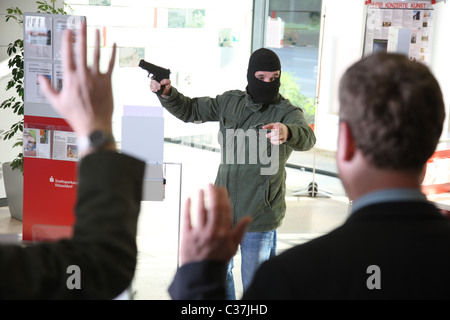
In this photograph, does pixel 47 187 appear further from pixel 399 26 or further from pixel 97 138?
pixel 97 138

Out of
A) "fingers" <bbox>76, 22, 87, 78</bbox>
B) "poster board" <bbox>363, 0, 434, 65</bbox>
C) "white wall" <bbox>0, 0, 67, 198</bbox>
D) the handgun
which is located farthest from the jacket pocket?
"white wall" <bbox>0, 0, 67, 198</bbox>

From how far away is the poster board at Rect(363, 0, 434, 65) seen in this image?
6.48 metres

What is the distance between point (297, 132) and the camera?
11.3 feet

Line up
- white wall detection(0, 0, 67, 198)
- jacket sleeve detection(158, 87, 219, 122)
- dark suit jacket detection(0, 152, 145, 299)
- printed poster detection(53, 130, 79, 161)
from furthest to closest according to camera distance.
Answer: white wall detection(0, 0, 67, 198) < printed poster detection(53, 130, 79, 161) < jacket sleeve detection(158, 87, 219, 122) < dark suit jacket detection(0, 152, 145, 299)

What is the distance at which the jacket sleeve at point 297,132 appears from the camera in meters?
3.43

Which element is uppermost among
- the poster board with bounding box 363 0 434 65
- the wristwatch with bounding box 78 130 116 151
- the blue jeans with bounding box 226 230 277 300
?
the poster board with bounding box 363 0 434 65

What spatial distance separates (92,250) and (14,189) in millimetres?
5831

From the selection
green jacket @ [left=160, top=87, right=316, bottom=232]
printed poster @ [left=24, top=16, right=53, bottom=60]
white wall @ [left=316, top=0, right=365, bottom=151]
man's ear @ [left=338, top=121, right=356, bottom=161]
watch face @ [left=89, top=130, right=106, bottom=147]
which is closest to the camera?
watch face @ [left=89, top=130, right=106, bottom=147]

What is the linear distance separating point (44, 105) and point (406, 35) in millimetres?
3685

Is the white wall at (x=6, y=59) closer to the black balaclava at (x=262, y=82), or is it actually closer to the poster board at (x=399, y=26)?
the poster board at (x=399, y=26)

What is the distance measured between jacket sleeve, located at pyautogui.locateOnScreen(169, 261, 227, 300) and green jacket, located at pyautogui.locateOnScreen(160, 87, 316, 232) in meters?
2.39

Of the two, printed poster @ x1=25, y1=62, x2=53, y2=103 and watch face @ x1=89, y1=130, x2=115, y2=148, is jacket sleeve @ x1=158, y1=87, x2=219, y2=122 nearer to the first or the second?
printed poster @ x1=25, y1=62, x2=53, y2=103

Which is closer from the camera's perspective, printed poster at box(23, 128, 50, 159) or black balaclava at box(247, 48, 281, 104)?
black balaclava at box(247, 48, 281, 104)

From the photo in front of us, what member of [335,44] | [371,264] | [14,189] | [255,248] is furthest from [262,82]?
[335,44]
